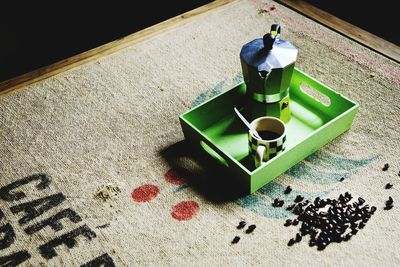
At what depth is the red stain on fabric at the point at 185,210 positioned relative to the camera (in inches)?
43.2

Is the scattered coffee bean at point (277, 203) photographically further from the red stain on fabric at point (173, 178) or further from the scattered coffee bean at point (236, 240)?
the red stain on fabric at point (173, 178)

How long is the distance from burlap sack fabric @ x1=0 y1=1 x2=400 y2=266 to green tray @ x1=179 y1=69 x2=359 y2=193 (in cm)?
5

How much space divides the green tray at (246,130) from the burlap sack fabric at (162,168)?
5cm

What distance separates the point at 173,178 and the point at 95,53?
72 cm

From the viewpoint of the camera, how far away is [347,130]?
1.27 metres

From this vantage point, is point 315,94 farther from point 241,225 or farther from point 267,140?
point 241,225

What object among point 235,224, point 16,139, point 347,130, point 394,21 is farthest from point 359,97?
point 16,139

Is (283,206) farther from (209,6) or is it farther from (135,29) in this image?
(135,29)

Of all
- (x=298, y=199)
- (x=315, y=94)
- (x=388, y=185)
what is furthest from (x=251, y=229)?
(x=315, y=94)

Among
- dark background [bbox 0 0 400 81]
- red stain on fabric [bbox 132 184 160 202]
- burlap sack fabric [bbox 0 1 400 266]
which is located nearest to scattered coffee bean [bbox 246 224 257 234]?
burlap sack fabric [bbox 0 1 400 266]

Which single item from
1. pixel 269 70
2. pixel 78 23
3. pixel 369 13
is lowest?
pixel 369 13

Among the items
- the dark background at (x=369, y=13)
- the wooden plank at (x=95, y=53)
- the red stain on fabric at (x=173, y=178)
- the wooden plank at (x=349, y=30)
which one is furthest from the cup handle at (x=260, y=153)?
the dark background at (x=369, y=13)

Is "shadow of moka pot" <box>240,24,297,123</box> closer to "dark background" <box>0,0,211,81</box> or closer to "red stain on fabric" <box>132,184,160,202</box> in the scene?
"red stain on fabric" <box>132,184,160,202</box>

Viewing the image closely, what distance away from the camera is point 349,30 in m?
1.63
